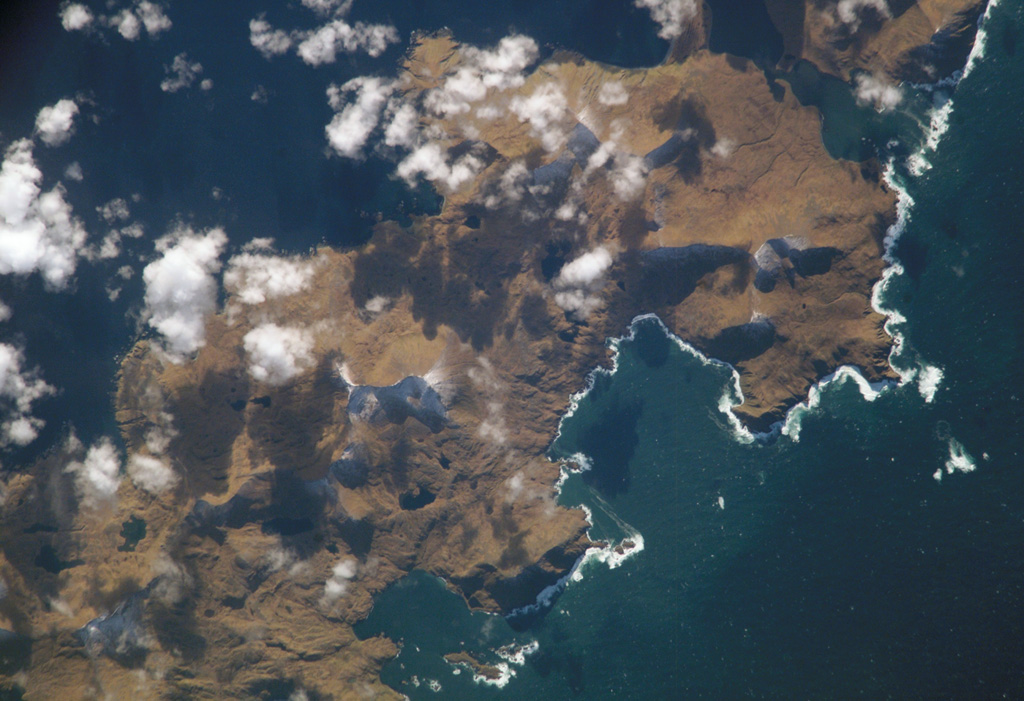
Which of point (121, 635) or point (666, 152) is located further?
point (666, 152)

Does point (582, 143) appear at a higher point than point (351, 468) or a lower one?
higher

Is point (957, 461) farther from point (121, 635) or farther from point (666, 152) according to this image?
point (121, 635)

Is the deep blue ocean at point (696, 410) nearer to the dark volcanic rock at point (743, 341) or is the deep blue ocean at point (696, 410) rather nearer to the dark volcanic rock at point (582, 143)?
the dark volcanic rock at point (743, 341)

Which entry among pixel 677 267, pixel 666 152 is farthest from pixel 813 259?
pixel 666 152

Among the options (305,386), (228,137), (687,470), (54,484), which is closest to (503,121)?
(228,137)

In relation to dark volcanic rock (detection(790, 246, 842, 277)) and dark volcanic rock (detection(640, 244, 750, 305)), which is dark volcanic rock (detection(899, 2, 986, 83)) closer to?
dark volcanic rock (detection(790, 246, 842, 277))

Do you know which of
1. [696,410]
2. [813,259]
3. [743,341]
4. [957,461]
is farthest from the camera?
[696,410]

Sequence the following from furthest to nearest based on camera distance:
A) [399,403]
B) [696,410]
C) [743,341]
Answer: [399,403], [696,410], [743,341]

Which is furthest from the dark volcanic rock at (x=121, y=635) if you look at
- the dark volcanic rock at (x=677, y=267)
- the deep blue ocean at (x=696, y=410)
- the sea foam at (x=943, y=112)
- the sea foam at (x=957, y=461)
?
the sea foam at (x=943, y=112)
